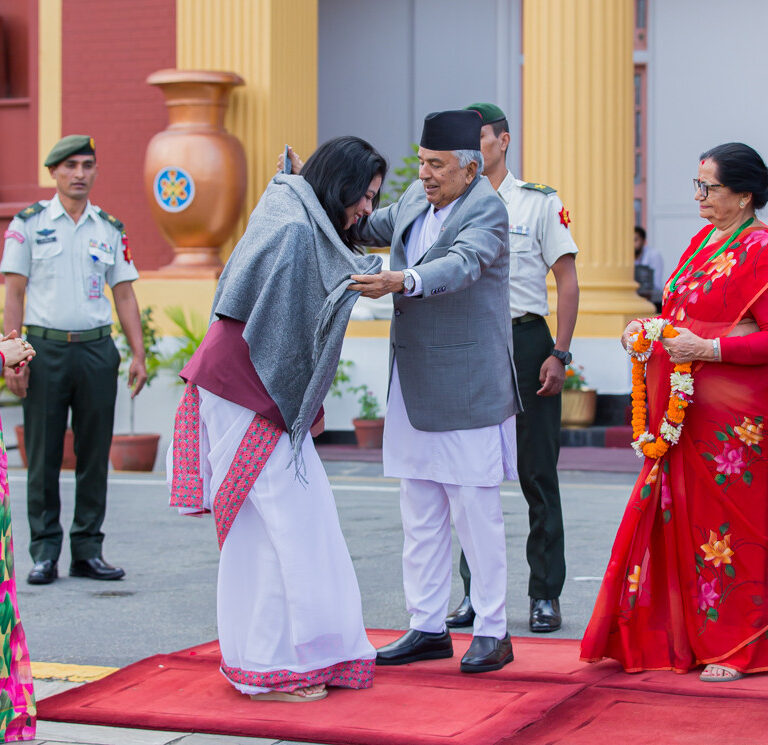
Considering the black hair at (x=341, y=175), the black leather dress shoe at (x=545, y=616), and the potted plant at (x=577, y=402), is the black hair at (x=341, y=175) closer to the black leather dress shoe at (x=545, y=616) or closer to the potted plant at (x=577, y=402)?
the black leather dress shoe at (x=545, y=616)

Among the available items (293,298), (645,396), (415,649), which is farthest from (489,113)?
(415,649)

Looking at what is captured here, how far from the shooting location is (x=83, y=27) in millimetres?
12961

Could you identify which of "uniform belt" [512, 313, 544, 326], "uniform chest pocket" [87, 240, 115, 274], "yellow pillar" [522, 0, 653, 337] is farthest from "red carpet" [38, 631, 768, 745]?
"yellow pillar" [522, 0, 653, 337]

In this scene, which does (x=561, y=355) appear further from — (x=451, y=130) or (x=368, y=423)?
(x=368, y=423)

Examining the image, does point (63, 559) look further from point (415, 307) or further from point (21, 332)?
point (415, 307)

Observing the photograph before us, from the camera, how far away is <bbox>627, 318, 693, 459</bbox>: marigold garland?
4.38 meters

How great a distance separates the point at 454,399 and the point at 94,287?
246cm

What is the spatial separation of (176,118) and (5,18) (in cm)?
282

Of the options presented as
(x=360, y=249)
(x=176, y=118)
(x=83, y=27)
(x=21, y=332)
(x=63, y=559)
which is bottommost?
(x=63, y=559)

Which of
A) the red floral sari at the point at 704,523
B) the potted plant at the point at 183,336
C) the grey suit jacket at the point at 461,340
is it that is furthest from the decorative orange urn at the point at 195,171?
the red floral sari at the point at 704,523

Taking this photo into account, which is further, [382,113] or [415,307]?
[382,113]

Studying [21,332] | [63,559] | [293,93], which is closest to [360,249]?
[21,332]

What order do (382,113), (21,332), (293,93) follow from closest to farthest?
(21,332)
(293,93)
(382,113)

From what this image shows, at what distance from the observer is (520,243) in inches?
206
